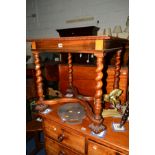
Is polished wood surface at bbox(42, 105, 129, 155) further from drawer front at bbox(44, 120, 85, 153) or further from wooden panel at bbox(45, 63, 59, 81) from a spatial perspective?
wooden panel at bbox(45, 63, 59, 81)

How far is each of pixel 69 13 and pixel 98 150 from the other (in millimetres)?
4751

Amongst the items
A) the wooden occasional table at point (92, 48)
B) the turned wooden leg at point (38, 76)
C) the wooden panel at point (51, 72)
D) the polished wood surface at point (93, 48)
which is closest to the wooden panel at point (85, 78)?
the wooden occasional table at point (92, 48)

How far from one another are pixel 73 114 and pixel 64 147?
0.34m

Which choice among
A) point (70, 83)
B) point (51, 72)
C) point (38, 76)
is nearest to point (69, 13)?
point (51, 72)

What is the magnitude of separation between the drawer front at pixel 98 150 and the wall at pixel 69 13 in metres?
3.71

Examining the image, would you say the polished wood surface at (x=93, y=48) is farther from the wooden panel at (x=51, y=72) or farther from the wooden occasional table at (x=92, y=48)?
the wooden panel at (x=51, y=72)

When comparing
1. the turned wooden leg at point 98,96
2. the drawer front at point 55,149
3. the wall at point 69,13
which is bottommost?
the drawer front at point 55,149

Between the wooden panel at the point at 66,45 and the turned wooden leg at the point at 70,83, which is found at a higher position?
the wooden panel at the point at 66,45

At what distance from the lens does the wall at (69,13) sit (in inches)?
167

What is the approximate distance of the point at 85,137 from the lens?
1304 mm
